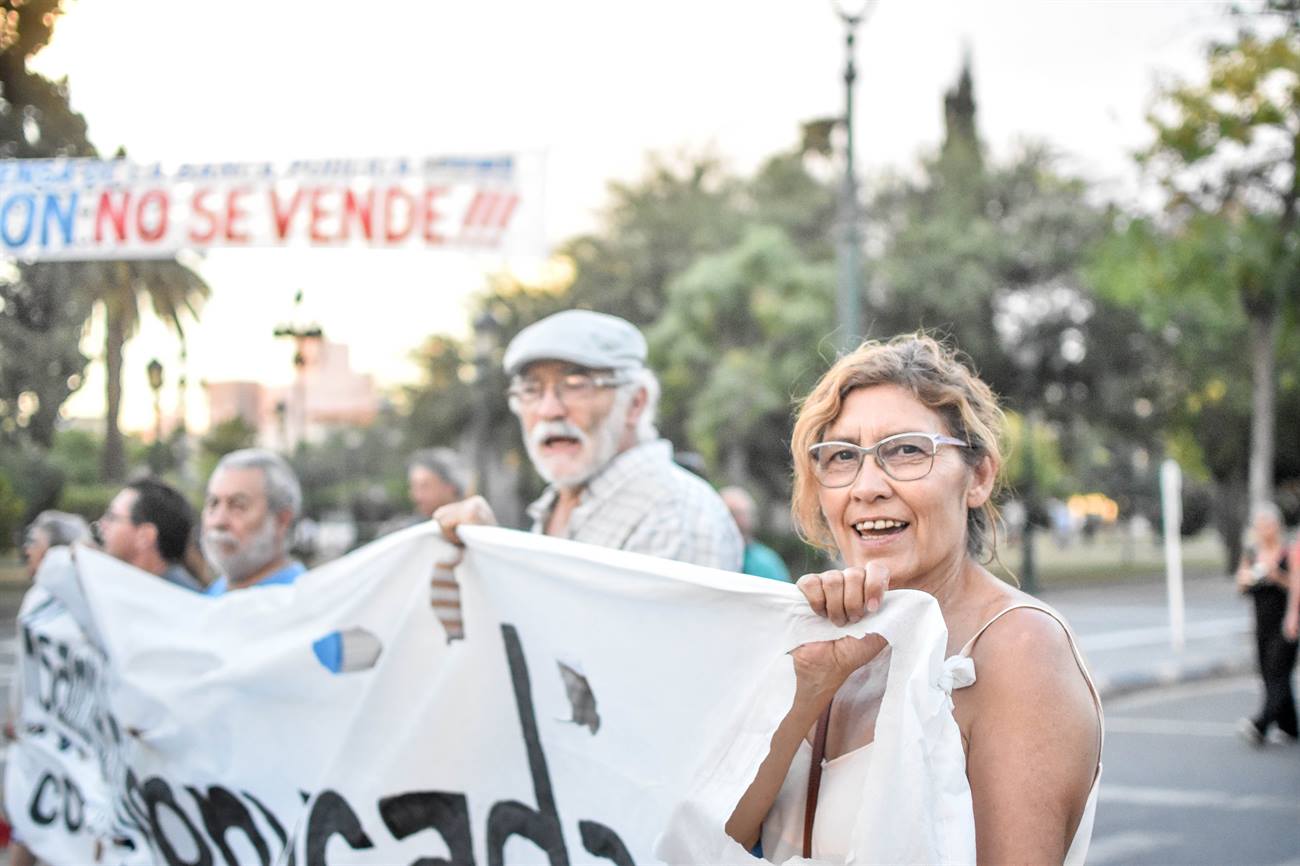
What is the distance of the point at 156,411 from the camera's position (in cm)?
868

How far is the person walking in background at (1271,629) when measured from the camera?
10.6 m

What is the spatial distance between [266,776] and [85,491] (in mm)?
6463

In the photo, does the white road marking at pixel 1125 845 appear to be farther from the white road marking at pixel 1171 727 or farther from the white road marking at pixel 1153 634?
the white road marking at pixel 1153 634

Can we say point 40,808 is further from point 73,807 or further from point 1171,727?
point 1171,727

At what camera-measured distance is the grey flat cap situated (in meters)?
3.71

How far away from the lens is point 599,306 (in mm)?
33281

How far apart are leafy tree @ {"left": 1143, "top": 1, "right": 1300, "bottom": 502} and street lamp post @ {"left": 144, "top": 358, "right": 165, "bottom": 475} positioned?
14981 millimetres

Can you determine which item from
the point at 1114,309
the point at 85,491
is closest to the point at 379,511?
the point at 1114,309


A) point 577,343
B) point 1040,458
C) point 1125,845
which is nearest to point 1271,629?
point 1125,845

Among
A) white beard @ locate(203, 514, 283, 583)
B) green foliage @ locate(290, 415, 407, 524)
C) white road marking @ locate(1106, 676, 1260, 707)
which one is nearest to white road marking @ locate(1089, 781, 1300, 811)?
white road marking @ locate(1106, 676, 1260, 707)

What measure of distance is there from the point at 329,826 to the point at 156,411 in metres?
5.93

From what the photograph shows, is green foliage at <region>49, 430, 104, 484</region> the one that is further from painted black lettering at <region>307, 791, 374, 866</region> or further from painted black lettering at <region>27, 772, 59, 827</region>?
painted black lettering at <region>307, 791, 374, 866</region>

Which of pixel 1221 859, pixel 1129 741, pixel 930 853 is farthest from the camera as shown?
pixel 1129 741

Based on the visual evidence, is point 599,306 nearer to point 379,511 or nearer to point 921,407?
point 379,511
